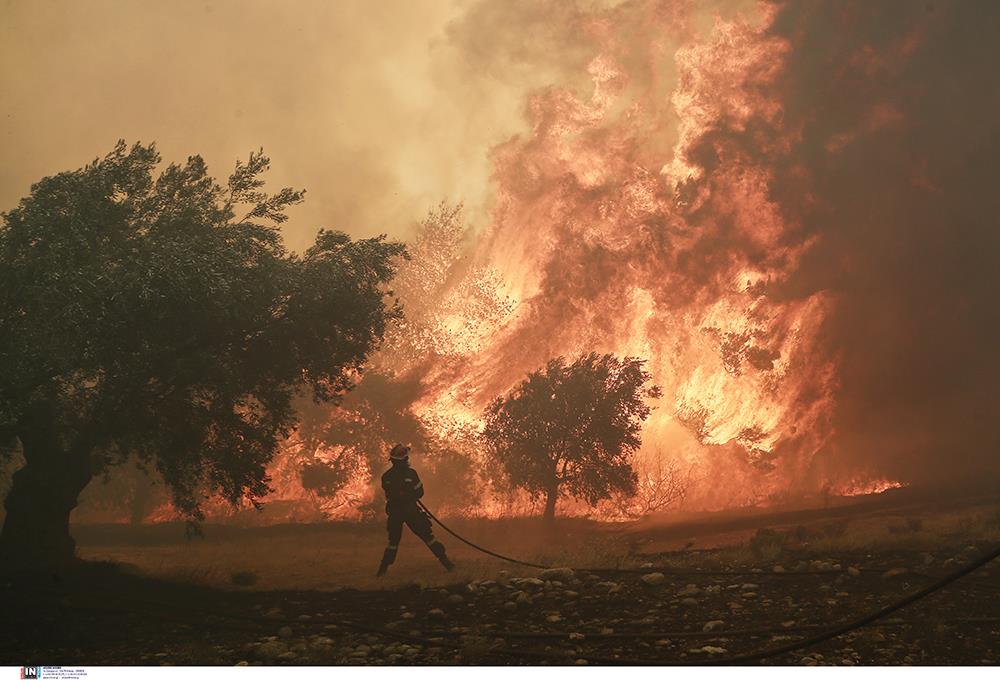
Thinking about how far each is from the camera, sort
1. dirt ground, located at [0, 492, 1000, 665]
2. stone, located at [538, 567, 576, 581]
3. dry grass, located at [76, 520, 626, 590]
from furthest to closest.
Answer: dry grass, located at [76, 520, 626, 590], stone, located at [538, 567, 576, 581], dirt ground, located at [0, 492, 1000, 665]

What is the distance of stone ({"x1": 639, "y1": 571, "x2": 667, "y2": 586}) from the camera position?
13.6m

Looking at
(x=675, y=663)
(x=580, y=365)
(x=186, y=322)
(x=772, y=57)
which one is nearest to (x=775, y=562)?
(x=675, y=663)

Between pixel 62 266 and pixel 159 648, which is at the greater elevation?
pixel 62 266

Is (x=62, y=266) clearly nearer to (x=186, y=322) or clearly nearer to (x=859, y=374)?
(x=186, y=322)

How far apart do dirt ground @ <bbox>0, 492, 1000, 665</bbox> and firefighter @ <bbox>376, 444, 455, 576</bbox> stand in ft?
2.56

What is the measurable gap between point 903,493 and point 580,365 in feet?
54.3

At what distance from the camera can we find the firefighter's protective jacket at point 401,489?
16625mm

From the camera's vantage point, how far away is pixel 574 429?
24453 mm

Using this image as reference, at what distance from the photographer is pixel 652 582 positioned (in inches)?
534

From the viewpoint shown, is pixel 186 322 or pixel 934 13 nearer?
pixel 186 322

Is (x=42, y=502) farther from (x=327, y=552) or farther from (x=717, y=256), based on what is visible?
(x=717, y=256)

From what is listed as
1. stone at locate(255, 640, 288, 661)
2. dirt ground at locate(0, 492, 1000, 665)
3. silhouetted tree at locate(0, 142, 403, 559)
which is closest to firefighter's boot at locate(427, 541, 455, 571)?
dirt ground at locate(0, 492, 1000, 665)

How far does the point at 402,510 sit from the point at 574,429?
9.51 metres

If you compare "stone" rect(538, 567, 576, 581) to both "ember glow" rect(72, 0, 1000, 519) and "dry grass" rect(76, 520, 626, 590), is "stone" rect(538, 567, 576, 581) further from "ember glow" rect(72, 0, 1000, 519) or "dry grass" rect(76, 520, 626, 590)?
"ember glow" rect(72, 0, 1000, 519)
